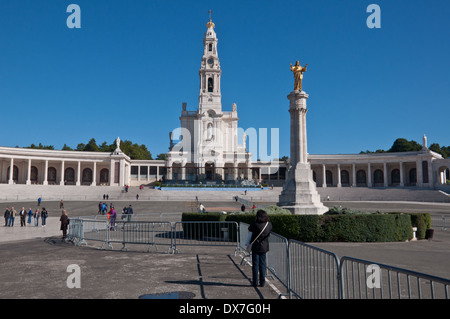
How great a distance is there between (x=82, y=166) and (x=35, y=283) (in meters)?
73.1

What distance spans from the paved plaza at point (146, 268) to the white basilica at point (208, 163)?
170 feet

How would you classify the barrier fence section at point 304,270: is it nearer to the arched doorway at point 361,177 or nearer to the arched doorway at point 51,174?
the arched doorway at point 361,177

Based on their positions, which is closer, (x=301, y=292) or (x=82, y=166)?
(x=301, y=292)

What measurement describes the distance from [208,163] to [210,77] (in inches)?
770

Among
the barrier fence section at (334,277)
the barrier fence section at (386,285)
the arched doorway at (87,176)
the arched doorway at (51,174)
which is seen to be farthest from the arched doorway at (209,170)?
the barrier fence section at (386,285)

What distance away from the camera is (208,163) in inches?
2798

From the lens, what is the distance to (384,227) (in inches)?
598

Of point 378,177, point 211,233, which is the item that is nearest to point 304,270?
point 211,233

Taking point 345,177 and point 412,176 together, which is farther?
point 345,177

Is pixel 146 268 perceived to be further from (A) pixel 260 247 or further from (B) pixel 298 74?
(B) pixel 298 74

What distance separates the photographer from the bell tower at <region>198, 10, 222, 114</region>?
73.8 meters
